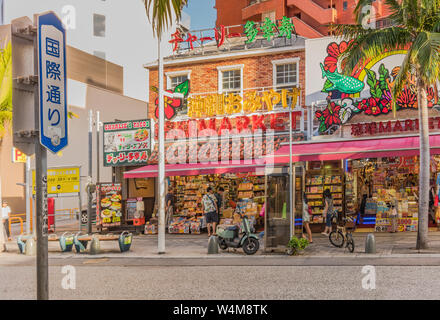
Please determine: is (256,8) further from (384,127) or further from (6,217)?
(6,217)

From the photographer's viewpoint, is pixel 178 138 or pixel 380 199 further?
pixel 178 138

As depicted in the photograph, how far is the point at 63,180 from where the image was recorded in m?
21.3

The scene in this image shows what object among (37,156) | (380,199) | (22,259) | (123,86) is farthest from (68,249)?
(123,86)

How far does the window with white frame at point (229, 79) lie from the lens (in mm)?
22594

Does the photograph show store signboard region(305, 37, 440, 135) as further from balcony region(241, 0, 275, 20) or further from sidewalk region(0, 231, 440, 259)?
balcony region(241, 0, 275, 20)

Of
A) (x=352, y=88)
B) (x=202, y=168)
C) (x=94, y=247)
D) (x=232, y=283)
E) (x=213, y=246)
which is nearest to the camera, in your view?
(x=232, y=283)

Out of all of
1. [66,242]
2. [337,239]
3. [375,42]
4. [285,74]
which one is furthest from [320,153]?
[66,242]

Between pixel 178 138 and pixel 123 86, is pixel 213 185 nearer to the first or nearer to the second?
pixel 178 138

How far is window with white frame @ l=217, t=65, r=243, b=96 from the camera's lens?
2259 cm

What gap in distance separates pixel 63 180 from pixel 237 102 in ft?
26.4

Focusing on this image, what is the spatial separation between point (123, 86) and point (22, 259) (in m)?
31.4

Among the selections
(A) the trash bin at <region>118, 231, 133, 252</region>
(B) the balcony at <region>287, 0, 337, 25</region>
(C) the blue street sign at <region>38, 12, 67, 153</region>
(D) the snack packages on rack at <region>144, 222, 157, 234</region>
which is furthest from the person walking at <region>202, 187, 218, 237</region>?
(B) the balcony at <region>287, 0, 337, 25</region>

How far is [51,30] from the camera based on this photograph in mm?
4914

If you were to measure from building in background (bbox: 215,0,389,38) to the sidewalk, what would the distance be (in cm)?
2665
